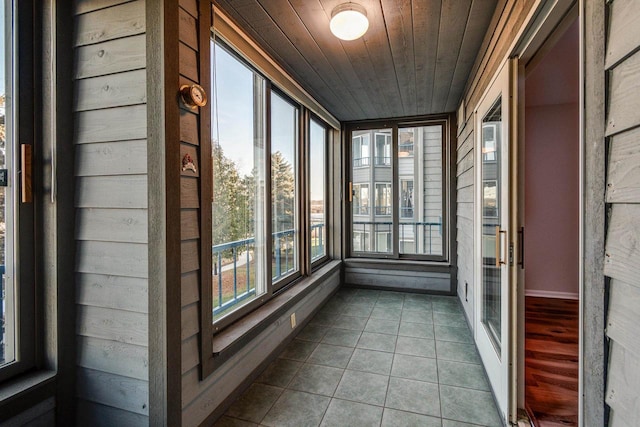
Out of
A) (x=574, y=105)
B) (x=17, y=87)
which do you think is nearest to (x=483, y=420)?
(x=17, y=87)

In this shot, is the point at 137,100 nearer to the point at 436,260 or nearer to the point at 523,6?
the point at 523,6

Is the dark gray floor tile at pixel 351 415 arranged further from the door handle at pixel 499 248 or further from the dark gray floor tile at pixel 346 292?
the dark gray floor tile at pixel 346 292

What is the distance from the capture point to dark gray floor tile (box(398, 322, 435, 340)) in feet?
9.14

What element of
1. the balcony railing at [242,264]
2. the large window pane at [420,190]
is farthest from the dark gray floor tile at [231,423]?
the large window pane at [420,190]

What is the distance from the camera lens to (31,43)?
4.25 feet

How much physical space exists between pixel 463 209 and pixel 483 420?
2.09m

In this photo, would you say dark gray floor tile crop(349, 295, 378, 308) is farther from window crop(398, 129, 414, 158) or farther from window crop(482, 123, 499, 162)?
window crop(482, 123, 499, 162)

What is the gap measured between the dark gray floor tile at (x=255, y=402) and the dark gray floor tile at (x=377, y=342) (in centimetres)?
89

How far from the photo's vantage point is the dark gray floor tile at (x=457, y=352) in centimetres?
236

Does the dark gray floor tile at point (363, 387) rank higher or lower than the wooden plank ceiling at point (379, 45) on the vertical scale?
lower

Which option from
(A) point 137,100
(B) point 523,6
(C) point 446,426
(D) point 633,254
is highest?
(B) point 523,6

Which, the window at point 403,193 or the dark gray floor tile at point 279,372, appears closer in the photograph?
the dark gray floor tile at point 279,372

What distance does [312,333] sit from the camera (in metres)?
2.85

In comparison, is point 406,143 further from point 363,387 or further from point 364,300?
point 363,387
